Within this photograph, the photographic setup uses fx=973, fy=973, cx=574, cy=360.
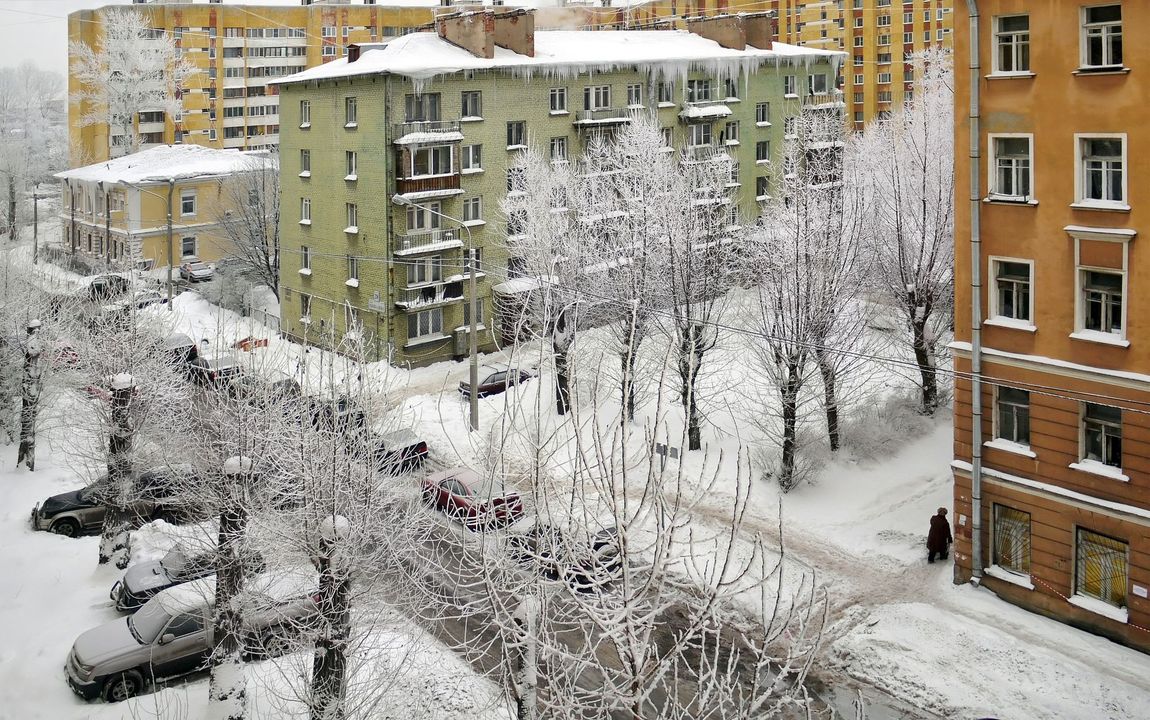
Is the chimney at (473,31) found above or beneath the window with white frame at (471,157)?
above

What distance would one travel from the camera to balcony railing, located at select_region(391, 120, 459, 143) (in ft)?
109

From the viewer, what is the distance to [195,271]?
47812 millimetres

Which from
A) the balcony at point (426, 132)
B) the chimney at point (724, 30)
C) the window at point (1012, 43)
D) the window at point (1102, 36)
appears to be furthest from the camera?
the chimney at point (724, 30)

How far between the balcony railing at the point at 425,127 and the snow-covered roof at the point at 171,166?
15.1 meters

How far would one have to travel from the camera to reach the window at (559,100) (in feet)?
123

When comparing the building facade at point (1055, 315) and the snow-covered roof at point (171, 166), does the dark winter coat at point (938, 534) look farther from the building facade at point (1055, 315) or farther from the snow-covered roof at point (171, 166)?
the snow-covered roof at point (171, 166)

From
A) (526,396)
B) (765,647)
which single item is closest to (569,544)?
(765,647)

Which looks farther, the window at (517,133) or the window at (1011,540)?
the window at (517,133)

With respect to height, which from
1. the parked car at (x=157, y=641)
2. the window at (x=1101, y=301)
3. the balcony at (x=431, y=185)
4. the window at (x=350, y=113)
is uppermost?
the window at (x=350, y=113)

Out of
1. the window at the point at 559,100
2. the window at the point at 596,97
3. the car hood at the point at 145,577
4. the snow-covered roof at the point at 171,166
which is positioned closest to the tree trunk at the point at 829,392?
the car hood at the point at 145,577

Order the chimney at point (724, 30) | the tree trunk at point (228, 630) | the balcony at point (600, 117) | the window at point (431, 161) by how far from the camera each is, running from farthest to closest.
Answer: the chimney at point (724, 30) < the balcony at point (600, 117) < the window at point (431, 161) < the tree trunk at point (228, 630)

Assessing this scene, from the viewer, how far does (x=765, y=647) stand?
225 inches

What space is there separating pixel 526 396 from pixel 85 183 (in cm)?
3405

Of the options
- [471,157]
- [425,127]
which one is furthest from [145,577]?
[471,157]
